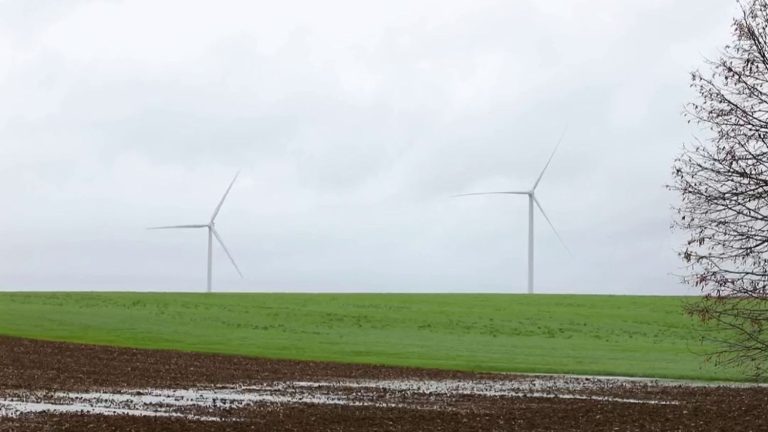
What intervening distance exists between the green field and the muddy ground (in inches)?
211

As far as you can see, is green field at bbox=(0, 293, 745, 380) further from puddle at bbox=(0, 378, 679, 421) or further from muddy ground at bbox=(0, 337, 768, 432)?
puddle at bbox=(0, 378, 679, 421)

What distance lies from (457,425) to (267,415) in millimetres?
3543

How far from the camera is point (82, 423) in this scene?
1747cm

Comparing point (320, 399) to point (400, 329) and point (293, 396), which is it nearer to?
point (293, 396)

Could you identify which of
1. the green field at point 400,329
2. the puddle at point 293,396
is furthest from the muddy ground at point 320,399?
the green field at point 400,329

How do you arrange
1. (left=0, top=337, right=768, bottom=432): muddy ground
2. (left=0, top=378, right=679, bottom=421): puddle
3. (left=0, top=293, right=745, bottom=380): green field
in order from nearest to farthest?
(left=0, top=337, right=768, bottom=432): muddy ground → (left=0, top=378, right=679, bottom=421): puddle → (left=0, top=293, right=745, bottom=380): green field

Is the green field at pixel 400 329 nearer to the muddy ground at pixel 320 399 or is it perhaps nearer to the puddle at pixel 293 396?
the muddy ground at pixel 320 399

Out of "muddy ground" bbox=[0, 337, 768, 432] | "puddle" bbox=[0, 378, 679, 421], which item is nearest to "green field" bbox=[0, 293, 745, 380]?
"muddy ground" bbox=[0, 337, 768, 432]

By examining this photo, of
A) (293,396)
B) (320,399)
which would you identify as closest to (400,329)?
(293,396)

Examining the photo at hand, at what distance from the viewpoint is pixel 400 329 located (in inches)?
1957

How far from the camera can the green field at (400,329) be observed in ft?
124

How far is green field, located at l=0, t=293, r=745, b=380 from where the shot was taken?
37812 millimetres

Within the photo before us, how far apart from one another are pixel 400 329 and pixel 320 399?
2704 cm

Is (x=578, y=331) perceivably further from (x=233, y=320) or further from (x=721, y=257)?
(x=721, y=257)
